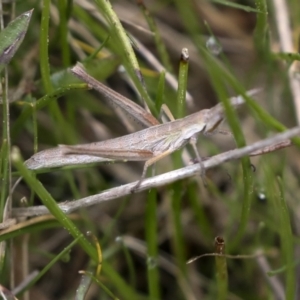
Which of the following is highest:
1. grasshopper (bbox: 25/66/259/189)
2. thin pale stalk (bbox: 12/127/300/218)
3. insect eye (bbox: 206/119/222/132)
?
insect eye (bbox: 206/119/222/132)

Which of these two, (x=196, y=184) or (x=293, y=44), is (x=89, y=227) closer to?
(x=196, y=184)

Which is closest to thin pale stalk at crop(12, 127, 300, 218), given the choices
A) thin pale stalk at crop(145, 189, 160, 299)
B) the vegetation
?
the vegetation

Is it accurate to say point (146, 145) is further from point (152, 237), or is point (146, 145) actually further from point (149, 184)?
point (152, 237)

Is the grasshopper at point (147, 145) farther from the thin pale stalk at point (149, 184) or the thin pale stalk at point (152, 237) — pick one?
the thin pale stalk at point (152, 237)

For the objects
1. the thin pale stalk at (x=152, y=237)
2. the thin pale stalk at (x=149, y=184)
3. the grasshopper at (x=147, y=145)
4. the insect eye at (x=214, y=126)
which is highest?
the insect eye at (x=214, y=126)

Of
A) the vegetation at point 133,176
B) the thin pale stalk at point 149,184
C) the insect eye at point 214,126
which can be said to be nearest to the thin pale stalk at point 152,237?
the vegetation at point 133,176

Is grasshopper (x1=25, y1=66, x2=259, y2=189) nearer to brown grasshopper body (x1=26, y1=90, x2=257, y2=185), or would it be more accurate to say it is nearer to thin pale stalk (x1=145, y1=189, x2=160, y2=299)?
brown grasshopper body (x1=26, y1=90, x2=257, y2=185)

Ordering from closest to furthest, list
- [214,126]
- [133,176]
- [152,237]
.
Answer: [214,126] → [152,237] → [133,176]

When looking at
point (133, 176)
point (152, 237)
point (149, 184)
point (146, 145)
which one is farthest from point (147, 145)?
point (133, 176)

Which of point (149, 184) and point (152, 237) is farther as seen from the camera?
point (152, 237)

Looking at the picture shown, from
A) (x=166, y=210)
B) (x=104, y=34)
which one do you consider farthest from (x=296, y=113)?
(x=104, y=34)

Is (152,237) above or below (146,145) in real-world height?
below
